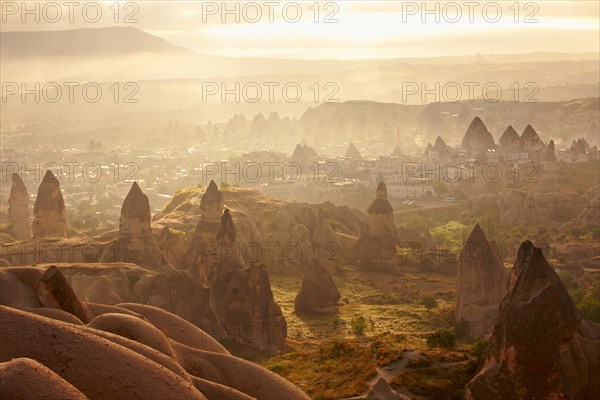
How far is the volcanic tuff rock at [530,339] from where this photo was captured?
49.0 ft

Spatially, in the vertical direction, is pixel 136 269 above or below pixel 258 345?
above

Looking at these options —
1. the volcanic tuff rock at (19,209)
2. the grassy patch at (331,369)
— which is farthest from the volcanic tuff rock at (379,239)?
the grassy patch at (331,369)

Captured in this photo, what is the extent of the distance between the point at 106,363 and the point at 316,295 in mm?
26319

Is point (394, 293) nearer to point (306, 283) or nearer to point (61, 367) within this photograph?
point (306, 283)

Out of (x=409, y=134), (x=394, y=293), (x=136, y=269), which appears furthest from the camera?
(x=409, y=134)

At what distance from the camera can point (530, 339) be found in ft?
49.2

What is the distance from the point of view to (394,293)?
4281 cm

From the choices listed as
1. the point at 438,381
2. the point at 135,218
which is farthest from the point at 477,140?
the point at 438,381

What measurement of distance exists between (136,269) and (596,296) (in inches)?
668

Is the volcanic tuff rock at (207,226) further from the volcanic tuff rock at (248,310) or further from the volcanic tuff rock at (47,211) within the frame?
the volcanic tuff rock at (47,211)

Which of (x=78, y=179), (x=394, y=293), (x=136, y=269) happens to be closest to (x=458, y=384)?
(x=136, y=269)

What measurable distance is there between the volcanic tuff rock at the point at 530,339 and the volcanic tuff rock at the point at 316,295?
22.0 meters

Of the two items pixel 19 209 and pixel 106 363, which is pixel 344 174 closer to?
pixel 19 209

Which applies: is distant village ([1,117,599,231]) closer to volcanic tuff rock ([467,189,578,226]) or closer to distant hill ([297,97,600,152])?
volcanic tuff rock ([467,189,578,226])
